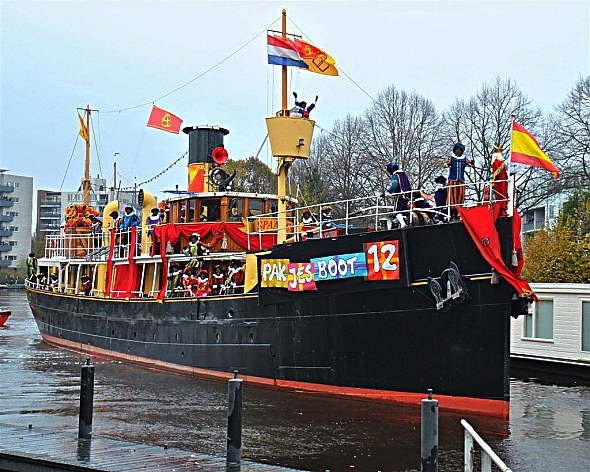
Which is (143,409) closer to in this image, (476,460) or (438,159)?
(476,460)

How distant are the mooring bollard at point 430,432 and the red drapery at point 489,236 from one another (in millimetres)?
6759

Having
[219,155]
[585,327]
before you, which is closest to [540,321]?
[585,327]

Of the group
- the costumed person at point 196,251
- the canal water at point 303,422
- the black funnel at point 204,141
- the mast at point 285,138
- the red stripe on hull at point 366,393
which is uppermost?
the black funnel at point 204,141

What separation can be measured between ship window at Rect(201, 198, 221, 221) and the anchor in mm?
10019

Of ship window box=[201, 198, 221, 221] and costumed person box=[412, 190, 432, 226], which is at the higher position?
ship window box=[201, 198, 221, 221]

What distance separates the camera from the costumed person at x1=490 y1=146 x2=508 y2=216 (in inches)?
604

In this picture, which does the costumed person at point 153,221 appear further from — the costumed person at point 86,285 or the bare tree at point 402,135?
the bare tree at point 402,135

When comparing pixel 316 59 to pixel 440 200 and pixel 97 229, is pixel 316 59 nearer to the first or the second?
pixel 440 200

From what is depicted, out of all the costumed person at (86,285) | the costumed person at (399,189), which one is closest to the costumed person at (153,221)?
the costumed person at (86,285)

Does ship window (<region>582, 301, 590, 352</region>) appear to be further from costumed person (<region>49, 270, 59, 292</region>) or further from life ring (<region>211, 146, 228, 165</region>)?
costumed person (<region>49, 270, 59, 292</region>)

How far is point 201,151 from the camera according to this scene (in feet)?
89.4

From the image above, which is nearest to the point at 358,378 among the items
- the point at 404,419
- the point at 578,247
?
the point at 404,419

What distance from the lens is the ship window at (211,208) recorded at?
945 inches

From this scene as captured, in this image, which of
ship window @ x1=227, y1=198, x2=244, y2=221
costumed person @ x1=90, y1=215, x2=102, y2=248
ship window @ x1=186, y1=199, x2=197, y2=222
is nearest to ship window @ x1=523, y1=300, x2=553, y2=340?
ship window @ x1=227, y1=198, x2=244, y2=221
